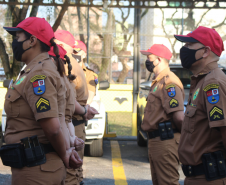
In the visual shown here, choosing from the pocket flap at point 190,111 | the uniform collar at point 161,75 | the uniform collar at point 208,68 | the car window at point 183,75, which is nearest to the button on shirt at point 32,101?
the pocket flap at point 190,111

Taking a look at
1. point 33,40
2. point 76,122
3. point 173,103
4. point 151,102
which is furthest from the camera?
point 76,122

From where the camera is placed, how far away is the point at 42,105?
223 cm

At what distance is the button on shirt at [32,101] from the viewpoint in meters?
2.23

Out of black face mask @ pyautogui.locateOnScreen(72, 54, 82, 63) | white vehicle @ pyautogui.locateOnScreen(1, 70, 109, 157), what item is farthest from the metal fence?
black face mask @ pyautogui.locateOnScreen(72, 54, 82, 63)

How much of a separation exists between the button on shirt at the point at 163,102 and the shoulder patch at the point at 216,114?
1396 mm

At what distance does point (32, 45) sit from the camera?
2479 mm

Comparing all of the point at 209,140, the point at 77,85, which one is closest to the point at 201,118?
the point at 209,140

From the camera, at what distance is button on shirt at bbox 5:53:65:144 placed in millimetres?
2234

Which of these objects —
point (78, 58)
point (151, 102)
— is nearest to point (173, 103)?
point (151, 102)

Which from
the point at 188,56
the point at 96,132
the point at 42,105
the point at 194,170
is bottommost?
the point at 96,132

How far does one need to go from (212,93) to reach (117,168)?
428 cm

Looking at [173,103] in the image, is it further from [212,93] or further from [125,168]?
[125,168]

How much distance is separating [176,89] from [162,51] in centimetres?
72

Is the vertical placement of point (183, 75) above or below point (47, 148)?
above
